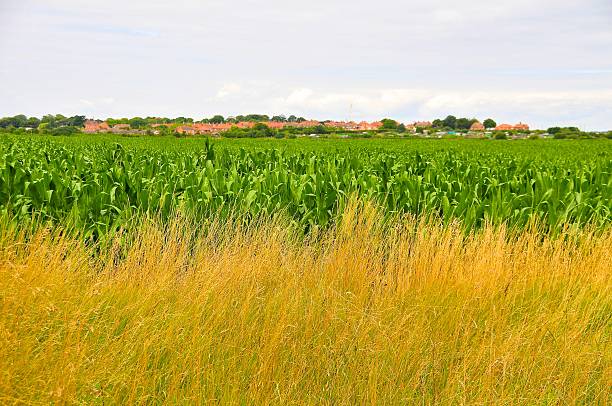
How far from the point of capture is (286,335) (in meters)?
4.16

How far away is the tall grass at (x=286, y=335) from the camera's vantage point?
3631 millimetres

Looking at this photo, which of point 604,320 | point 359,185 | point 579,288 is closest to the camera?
point 604,320

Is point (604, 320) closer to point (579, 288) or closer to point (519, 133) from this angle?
point (579, 288)

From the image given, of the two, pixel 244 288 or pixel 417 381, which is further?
pixel 244 288

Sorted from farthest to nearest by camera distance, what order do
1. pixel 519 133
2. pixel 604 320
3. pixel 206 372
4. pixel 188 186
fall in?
pixel 519 133 < pixel 188 186 < pixel 604 320 < pixel 206 372

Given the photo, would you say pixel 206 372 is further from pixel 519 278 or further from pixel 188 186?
pixel 188 186

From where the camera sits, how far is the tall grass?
3.63 m

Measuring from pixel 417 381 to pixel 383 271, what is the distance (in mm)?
2480

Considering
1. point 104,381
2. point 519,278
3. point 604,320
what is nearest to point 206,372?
point 104,381

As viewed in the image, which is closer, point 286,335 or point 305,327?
point 286,335

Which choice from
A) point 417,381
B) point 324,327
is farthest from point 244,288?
point 417,381

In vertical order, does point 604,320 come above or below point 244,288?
below

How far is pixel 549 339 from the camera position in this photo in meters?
4.79

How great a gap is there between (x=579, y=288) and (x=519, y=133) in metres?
98.9
